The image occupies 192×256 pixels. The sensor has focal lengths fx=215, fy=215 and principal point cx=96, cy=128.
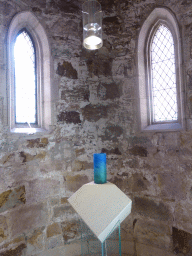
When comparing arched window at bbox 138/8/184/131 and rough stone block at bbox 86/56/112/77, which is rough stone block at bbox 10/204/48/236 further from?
rough stone block at bbox 86/56/112/77

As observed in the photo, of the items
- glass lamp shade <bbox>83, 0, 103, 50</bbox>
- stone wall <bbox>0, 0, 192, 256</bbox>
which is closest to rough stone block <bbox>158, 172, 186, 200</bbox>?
stone wall <bbox>0, 0, 192, 256</bbox>

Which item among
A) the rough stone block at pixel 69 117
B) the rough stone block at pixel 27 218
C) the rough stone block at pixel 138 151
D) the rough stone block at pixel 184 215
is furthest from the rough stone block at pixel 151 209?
the rough stone block at pixel 69 117

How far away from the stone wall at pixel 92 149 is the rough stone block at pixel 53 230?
16 mm

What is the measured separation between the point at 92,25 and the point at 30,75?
5.04 feet

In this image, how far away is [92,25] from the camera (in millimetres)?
2275

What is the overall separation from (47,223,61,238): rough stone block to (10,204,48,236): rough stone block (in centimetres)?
13

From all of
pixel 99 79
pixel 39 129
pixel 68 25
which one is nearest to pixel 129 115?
pixel 99 79

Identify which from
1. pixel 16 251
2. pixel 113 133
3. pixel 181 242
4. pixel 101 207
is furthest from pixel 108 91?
pixel 16 251

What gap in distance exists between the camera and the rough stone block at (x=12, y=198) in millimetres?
2777

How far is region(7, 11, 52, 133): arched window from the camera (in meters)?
3.20

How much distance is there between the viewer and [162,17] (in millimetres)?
3219

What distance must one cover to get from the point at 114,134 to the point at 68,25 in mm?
1942

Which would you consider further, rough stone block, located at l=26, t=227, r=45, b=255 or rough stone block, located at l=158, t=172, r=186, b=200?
rough stone block, located at l=26, t=227, r=45, b=255

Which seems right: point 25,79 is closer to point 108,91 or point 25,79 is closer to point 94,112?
point 94,112
